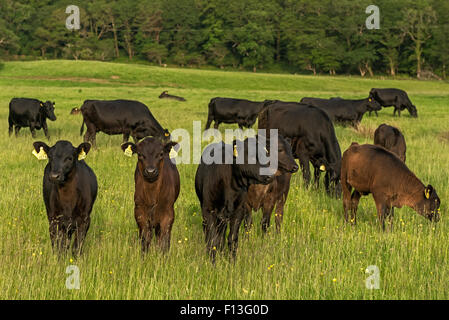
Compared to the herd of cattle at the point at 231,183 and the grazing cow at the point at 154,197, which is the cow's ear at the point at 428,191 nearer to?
the herd of cattle at the point at 231,183

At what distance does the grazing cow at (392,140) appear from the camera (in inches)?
409

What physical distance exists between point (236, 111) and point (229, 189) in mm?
15154

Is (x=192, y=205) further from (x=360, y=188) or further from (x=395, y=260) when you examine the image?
(x=395, y=260)

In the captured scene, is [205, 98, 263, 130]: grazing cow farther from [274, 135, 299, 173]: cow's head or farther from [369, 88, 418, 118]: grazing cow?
[274, 135, 299, 173]: cow's head

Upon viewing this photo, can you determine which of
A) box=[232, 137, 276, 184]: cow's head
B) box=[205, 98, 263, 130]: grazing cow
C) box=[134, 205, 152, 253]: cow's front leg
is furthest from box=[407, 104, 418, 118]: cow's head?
box=[134, 205, 152, 253]: cow's front leg

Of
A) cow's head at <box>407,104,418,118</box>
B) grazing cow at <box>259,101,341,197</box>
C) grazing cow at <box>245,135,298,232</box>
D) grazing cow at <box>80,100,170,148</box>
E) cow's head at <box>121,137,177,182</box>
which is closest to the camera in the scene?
cow's head at <box>121,137,177,182</box>

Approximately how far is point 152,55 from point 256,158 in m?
91.6

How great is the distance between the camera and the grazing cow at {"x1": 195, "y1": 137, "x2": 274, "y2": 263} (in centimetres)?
489

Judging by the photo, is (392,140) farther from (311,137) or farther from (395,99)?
(395,99)

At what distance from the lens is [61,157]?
512 cm

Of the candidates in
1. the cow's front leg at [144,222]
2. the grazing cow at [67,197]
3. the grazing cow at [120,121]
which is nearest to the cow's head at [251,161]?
the cow's front leg at [144,222]

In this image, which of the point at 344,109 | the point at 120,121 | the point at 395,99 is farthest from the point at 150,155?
the point at 395,99

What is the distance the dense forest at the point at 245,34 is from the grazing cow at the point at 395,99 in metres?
57.1

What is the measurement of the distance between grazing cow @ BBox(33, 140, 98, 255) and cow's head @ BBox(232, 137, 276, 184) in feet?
6.02
